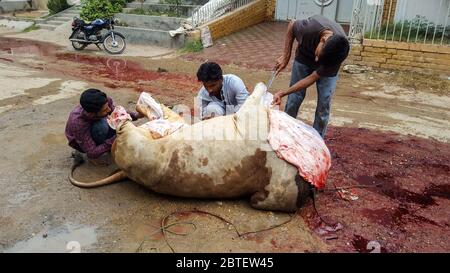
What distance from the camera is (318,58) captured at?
3.31 meters

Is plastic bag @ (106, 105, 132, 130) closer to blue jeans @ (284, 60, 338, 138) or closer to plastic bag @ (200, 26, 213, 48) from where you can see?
blue jeans @ (284, 60, 338, 138)

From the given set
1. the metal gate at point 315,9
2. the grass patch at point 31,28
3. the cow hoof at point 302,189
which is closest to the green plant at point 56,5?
the grass patch at point 31,28

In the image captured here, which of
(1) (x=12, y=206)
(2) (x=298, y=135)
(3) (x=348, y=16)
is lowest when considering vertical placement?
(1) (x=12, y=206)

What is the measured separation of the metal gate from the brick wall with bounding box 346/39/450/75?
14.5 ft

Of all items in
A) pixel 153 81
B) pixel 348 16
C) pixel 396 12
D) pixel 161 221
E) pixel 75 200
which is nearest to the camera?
pixel 161 221

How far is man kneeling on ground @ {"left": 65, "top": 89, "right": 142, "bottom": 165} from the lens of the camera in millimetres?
3426

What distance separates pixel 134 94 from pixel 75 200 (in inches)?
126

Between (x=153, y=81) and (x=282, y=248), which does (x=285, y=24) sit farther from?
(x=282, y=248)

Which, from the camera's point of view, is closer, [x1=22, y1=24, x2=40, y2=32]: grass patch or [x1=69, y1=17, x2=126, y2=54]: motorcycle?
[x1=69, y1=17, x2=126, y2=54]: motorcycle

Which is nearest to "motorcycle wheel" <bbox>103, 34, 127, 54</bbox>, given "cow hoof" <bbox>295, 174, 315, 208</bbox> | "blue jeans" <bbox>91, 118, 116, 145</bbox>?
"blue jeans" <bbox>91, 118, 116, 145</bbox>

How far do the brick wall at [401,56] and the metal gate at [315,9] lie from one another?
4.41 meters

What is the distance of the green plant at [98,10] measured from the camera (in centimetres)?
1158

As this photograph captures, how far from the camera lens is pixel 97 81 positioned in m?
7.11

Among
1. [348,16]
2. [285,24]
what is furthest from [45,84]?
[348,16]
